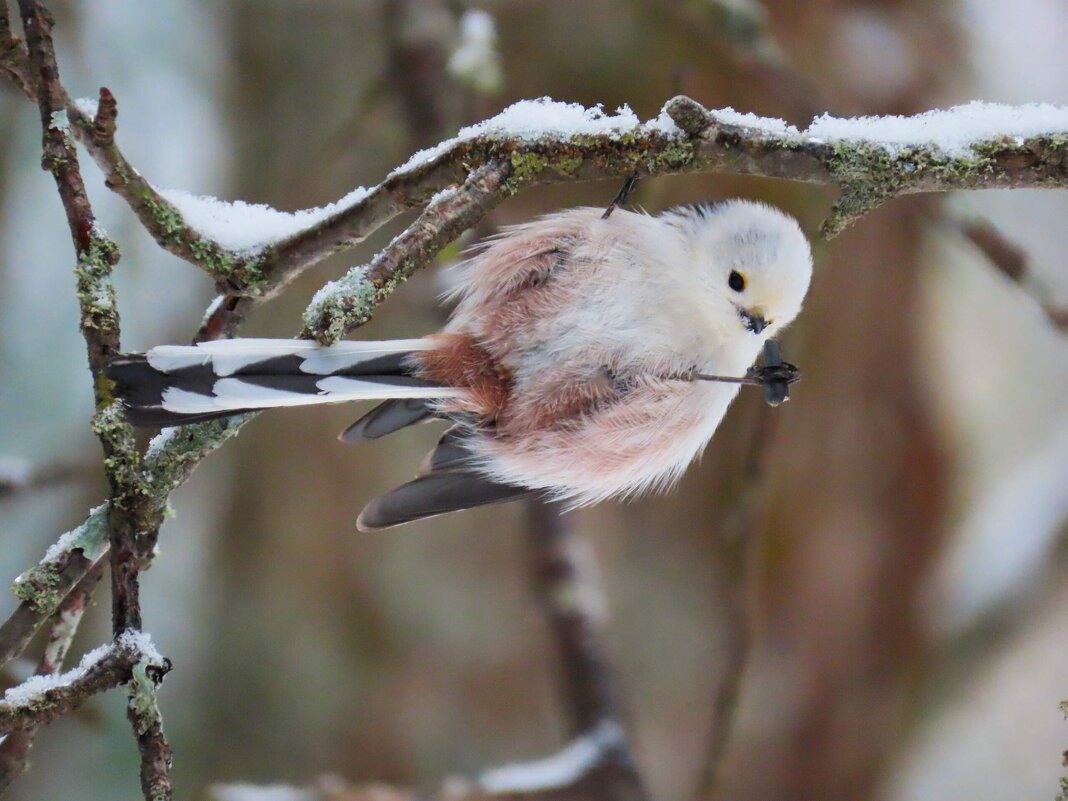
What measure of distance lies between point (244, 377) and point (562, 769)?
1244 millimetres

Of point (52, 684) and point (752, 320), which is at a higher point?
→ point (752, 320)

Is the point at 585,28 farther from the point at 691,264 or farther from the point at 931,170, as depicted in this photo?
the point at 931,170

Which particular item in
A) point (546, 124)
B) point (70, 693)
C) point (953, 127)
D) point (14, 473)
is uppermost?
point (14, 473)

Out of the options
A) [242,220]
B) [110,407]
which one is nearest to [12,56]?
[242,220]

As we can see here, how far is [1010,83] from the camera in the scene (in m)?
2.41

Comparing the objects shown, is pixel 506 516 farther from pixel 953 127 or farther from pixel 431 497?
pixel 953 127

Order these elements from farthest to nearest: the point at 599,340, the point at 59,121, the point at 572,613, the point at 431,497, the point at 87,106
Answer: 1. the point at 572,613
2. the point at 431,497
3. the point at 599,340
4. the point at 87,106
5. the point at 59,121

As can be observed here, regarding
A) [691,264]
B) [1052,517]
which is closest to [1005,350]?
[1052,517]

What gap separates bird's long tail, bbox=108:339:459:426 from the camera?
35.3 inches

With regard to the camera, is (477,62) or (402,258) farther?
(477,62)

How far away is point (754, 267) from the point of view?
1290 millimetres

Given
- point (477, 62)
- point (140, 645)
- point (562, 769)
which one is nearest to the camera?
point (140, 645)

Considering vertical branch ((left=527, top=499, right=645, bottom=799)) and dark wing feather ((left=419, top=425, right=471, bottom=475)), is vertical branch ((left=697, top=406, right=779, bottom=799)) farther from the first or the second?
dark wing feather ((left=419, top=425, right=471, bottom=475))

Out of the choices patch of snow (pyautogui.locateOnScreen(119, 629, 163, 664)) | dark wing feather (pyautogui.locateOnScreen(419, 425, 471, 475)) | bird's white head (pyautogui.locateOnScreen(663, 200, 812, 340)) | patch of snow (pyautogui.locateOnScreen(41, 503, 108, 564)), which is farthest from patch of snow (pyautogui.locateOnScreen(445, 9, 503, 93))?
patch of snow (pyautogui.locateOnScreen(119, 629, 163, 664))
